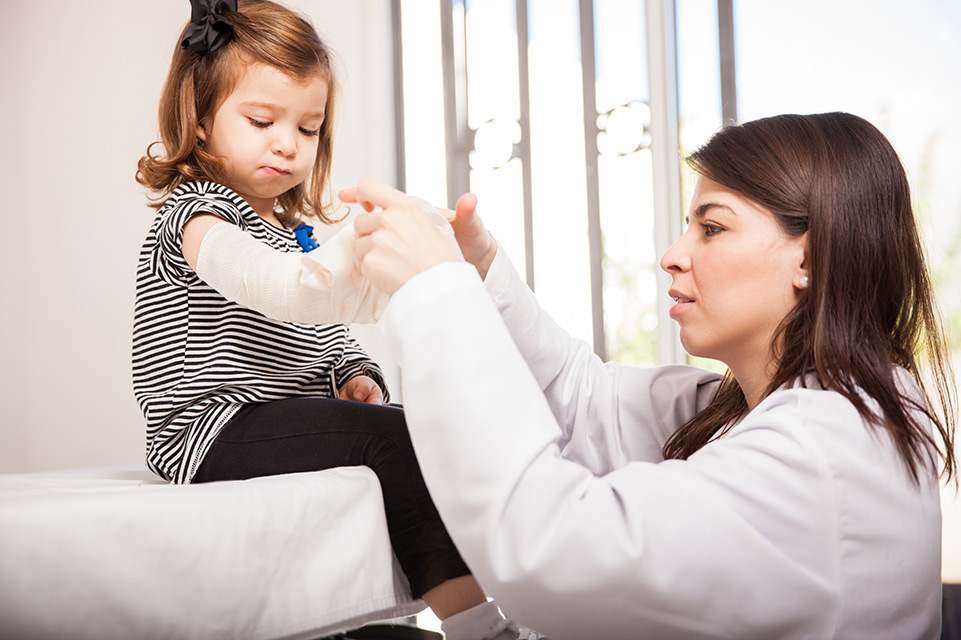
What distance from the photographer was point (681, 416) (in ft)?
3.79

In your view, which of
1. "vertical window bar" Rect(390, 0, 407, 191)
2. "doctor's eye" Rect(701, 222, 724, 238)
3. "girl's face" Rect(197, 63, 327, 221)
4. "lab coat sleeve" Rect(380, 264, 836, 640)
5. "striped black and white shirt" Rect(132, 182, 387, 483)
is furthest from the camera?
"vertical window bar" Rect(390, 0, 407, 191)

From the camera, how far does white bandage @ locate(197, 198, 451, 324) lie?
898 mm

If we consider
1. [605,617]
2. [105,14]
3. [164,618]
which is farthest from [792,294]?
[105,14]

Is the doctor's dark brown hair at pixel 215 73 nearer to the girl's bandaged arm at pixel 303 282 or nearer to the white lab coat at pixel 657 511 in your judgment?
the girl's bandaged arm at pixel 303 282

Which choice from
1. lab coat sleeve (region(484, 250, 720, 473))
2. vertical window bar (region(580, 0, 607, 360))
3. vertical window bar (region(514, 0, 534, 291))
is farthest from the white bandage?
vertical window bar (region(514, 0, 534, 291))

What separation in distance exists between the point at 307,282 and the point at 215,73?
1.78ft

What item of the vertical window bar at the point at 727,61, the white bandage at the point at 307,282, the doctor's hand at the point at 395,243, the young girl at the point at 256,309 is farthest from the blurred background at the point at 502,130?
the doctor's hand at the point at 395,243

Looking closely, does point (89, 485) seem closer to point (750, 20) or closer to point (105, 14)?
point (750, 20)

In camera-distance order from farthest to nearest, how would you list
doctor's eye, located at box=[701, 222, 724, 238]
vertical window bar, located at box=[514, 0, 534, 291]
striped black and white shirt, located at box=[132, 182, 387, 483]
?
vertical window bar, located at box=[514, 0, 534, 291] < striped black and white shirt, located at box=[132, 182, 387, 483] < doctor's eye, located at box=[701, 222, 724, 238]

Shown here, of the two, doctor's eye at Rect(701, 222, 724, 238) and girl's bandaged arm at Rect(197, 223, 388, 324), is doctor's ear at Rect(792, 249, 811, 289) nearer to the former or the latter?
doctor's eye at Rect(701, 222, 724, 238)

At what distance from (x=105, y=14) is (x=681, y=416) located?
278 centimetres

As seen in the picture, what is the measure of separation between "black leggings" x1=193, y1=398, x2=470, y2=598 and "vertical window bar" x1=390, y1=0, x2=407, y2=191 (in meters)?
1.98

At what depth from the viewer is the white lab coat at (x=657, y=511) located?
0.63m

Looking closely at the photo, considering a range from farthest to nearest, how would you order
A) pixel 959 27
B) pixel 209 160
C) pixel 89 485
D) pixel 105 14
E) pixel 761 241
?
pixel 105 14 < pixel 959 27 < pixel 209 160 < pixel 89 485 < pixel 761 241
